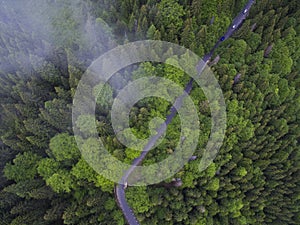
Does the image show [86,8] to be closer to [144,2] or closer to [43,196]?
[144,2]

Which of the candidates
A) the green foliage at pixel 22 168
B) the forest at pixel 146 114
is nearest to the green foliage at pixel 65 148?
the forest at pixel 146 114

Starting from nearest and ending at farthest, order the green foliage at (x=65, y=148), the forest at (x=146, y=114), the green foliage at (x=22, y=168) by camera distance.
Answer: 1. the green foliage at (x=65, y=148)
2. the forest at (x=146, y=114)
3. the green foliage at (x=22, y=168)

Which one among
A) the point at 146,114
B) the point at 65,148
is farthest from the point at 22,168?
the point at 146,114

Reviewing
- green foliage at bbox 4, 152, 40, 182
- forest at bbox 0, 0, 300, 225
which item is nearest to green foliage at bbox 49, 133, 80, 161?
forest at bbox 0, 0, 300, 225

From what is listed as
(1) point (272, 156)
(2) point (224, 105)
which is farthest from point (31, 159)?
(1) point (272, 156)

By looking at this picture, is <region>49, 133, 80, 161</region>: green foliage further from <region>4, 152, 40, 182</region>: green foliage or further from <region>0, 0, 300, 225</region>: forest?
<region>4, 152, 40, 182</region>: green foliage

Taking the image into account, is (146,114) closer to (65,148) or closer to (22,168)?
(65,148)

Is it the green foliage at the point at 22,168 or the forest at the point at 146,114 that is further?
the green foliage at the point at 22,168

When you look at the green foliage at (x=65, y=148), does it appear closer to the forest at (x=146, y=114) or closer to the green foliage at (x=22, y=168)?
the forest at (x=146, y=114)

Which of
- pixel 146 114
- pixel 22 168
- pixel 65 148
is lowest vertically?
pixel 22 168

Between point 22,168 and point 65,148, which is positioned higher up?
point 65,148
